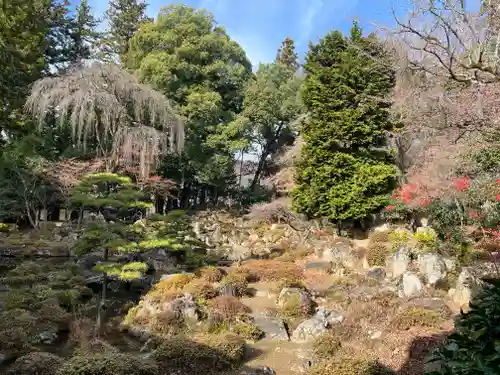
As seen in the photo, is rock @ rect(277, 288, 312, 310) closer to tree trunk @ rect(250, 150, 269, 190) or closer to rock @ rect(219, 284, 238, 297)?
rock @ rect(219, 284, 238, 297)

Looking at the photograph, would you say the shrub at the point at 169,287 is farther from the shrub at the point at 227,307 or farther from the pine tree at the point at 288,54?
the pine tree at the point at 288,54

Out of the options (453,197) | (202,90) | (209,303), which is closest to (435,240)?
(453,197)

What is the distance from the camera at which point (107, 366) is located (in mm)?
5023

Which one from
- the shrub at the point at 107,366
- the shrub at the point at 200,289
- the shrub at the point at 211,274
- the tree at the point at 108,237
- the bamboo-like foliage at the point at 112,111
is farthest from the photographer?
the bamboo-like foliage at the point at 112,111

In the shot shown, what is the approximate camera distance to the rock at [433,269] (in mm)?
9602

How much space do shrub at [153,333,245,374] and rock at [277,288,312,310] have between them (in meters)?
2.91

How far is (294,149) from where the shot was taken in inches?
686

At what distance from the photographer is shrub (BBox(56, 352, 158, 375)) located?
4.89m

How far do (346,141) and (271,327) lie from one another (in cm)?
855

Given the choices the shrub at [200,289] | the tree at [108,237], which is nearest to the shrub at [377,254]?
the shrub at [200,289]

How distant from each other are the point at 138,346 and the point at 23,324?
200 cm

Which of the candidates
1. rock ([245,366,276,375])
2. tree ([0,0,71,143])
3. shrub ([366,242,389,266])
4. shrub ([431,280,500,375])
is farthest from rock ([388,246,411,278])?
tree ([0,0,71,143])

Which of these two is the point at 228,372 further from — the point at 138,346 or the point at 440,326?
A: the point at 440,326

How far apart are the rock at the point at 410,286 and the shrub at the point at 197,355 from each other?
439 cm
